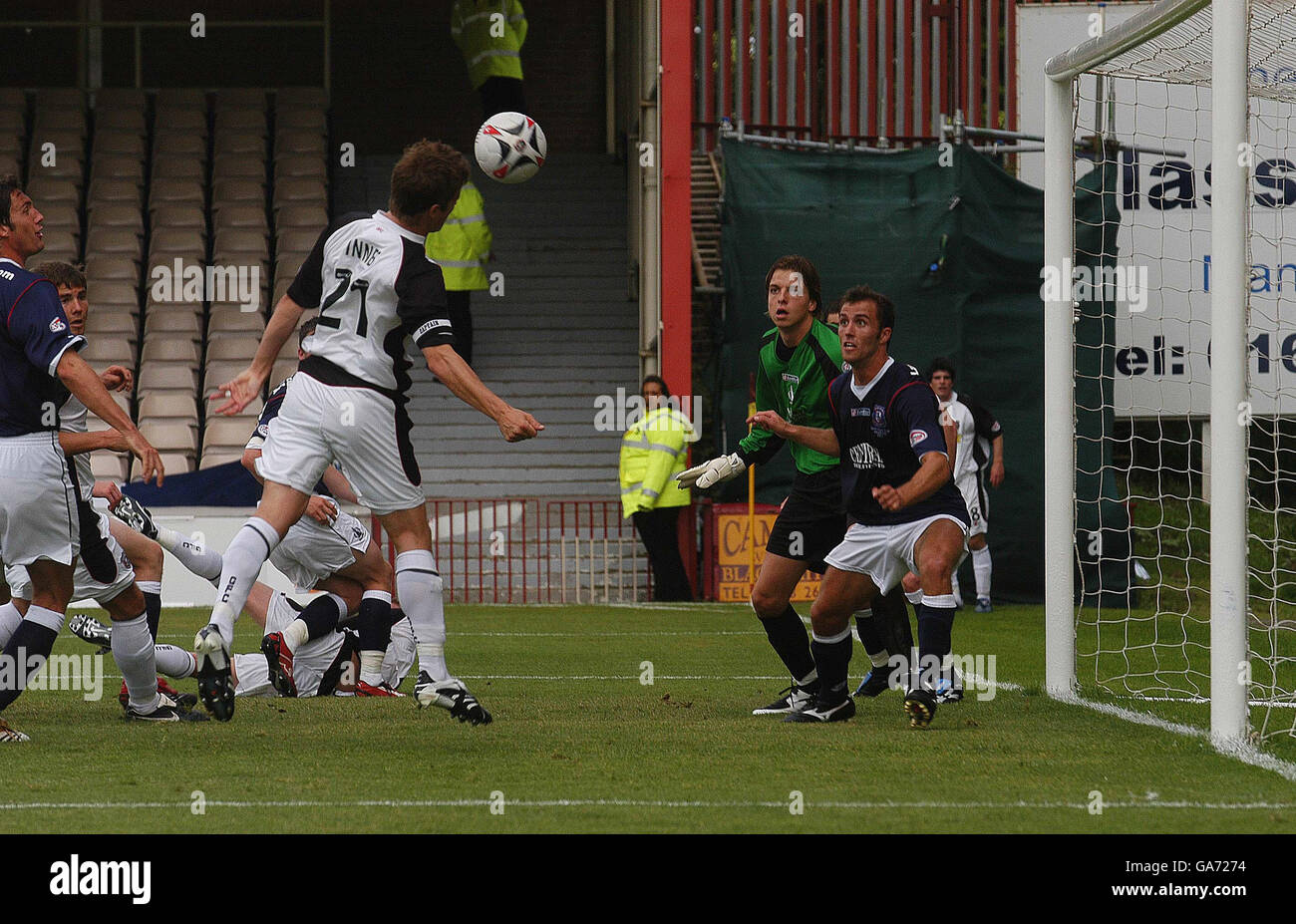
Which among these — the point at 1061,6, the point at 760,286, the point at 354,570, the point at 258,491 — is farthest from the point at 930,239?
the point at 354,570

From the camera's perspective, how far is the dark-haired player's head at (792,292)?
706cm

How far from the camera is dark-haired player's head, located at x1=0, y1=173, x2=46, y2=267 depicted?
6.25m

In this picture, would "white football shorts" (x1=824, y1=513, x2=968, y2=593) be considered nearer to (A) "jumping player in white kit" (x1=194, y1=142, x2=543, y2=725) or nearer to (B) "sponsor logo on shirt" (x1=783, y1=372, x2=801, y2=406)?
Result: (B) "sponsor logo on shirt" (x1=783, y1=372, x2=801, y2=406)

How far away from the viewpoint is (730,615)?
13.9 metres

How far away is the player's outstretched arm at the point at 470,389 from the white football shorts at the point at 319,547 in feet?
6.66

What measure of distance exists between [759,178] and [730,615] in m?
4.95

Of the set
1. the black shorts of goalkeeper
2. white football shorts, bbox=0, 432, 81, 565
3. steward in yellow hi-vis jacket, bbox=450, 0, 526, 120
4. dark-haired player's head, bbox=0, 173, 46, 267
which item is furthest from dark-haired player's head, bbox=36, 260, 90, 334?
steward in yellow hi-vis jacket, bbox=450, 0, 526, 120

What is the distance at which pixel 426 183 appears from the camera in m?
6.27

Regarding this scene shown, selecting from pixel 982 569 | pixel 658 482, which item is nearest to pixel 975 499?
pixel 982 569

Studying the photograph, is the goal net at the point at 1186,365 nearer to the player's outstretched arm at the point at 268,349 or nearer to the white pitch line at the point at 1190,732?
the white pitch line at the point at 1190,732

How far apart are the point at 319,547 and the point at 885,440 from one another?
9.44ft
